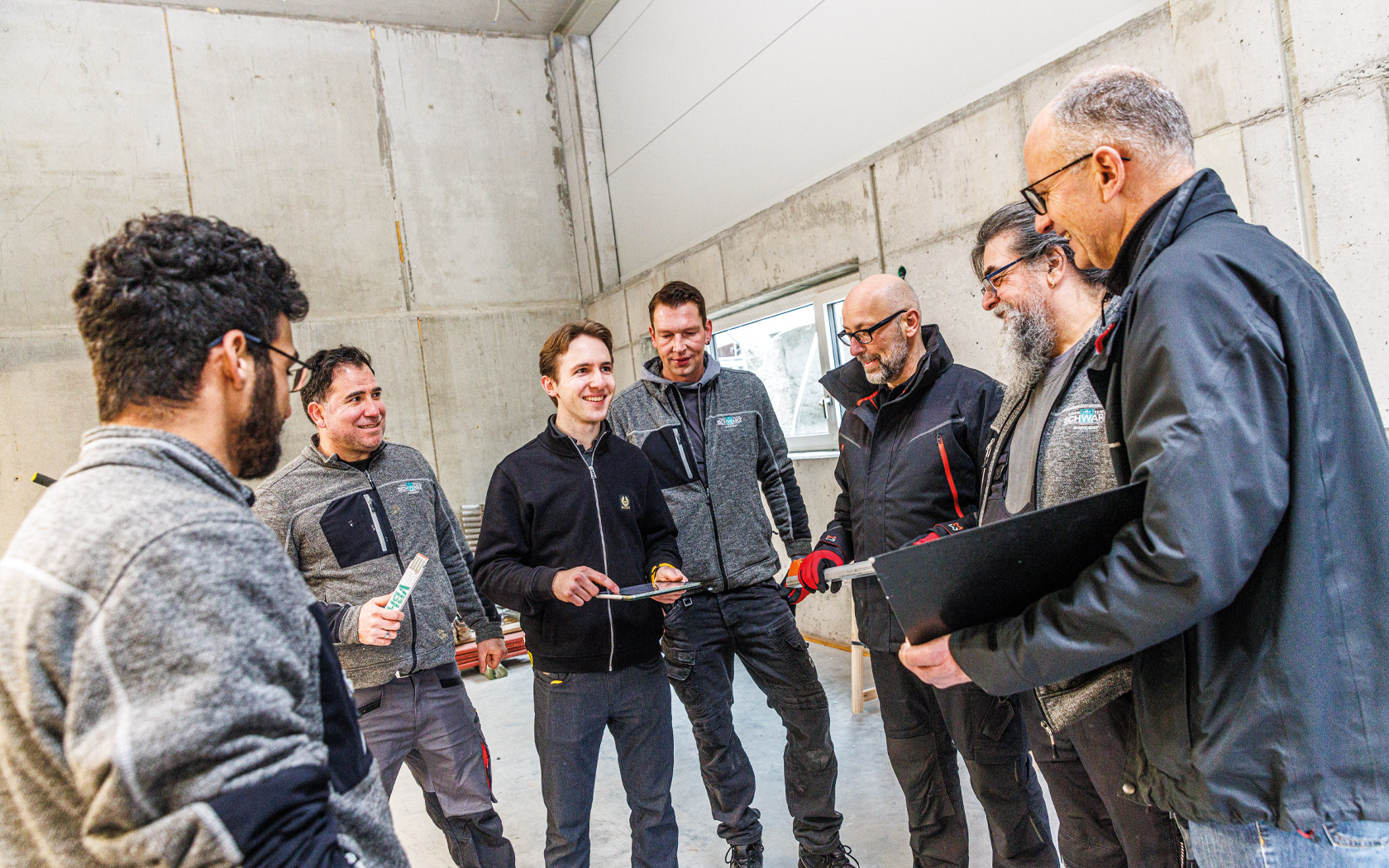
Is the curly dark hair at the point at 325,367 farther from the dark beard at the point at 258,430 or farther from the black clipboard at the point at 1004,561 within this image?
the black clipboard at the point at 1004,561

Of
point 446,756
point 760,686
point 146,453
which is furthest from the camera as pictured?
point 760,686

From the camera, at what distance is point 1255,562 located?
3.23 feet

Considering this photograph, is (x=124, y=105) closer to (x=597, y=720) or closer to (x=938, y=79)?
(x=938, y=79)

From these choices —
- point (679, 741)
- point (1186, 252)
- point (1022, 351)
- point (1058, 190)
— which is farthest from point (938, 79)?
point (679, 741)

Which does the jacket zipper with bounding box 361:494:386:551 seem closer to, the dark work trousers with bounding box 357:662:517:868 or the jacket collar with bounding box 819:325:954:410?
the dark work trousers with bounding box 357:662:517:868

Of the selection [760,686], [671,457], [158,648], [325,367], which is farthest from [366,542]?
[158,648]

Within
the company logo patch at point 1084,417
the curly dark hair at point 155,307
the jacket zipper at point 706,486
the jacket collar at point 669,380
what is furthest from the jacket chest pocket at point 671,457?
the curly dark hair at point 155,307

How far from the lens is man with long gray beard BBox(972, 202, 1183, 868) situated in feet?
4.75

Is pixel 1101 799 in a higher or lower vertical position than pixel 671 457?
lower

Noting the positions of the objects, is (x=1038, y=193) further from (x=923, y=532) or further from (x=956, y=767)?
(x=956, y=767)

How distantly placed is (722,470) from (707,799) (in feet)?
4.60

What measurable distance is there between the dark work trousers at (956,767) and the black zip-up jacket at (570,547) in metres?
0.73

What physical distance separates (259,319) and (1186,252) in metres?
1.19

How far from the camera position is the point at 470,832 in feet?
8.11
